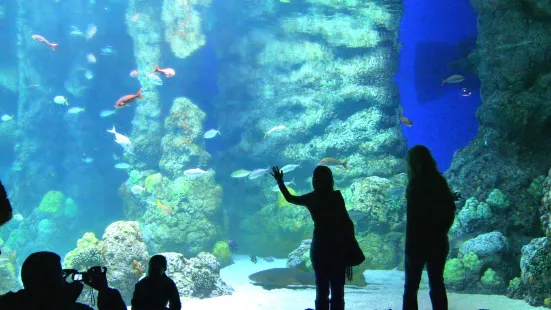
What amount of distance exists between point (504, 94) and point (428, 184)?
7.86 meters

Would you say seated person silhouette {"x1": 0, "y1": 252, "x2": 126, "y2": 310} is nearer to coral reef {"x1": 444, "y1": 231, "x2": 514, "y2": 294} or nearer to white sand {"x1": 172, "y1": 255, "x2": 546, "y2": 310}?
white sand {"x1": 172, "y1": 255, "x2": 546, "y2": 310}

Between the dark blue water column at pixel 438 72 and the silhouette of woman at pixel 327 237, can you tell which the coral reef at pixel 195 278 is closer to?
the silhouette of woman at pixel 327 237

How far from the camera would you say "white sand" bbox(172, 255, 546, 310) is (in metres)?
5.71

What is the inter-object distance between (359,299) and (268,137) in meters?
10.5

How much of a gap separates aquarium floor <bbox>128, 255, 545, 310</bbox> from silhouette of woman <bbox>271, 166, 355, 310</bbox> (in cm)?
263

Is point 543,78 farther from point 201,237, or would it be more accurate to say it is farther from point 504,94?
point 201,237

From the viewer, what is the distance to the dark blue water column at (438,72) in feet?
57.8

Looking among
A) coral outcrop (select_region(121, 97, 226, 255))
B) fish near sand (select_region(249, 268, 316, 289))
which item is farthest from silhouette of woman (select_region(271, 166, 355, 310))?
coral outcrop (select_region(121, 97, 226, 255))

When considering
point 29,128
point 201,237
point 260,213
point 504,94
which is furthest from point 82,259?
point 29,128

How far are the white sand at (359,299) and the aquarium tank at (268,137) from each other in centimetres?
7

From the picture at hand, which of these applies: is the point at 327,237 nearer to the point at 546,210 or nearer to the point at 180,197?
the point at 546,210

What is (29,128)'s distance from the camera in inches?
878

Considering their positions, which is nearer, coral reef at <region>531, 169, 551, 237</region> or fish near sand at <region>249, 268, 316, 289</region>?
coral reef at <region>531, 169, 551, 237</region>

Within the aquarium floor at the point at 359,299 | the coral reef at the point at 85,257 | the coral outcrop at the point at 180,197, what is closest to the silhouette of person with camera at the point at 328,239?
Answer: the aquarium floor at the point at 359,299
